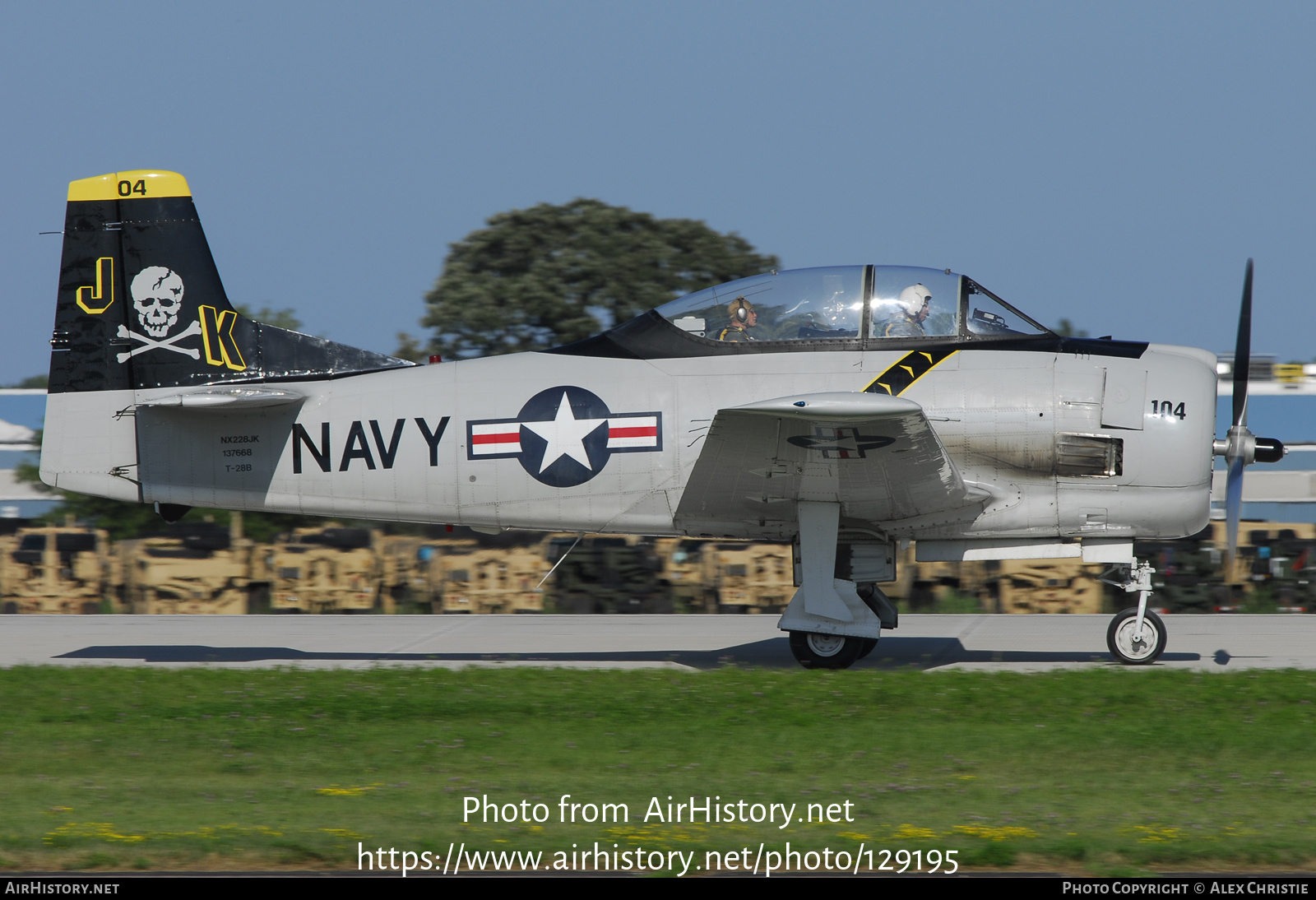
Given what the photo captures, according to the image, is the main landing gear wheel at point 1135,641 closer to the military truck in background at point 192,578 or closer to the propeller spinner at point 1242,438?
the propeller spinner at point 1242,438

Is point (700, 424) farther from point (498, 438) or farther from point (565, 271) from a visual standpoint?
point (565, 271)

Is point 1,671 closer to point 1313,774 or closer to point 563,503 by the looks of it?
point 563,503

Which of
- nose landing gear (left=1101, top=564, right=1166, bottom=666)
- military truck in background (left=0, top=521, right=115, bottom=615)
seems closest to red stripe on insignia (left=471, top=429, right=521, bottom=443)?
nose landing gear (left=1101, top=564, right=1166, bottom=666)

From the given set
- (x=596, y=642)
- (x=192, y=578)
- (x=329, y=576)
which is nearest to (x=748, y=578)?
(x=596, y=642)

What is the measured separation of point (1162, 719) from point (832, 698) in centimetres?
220

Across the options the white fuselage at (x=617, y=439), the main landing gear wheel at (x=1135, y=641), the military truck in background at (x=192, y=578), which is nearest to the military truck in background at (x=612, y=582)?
the military truck in background at (x=192, y=578)

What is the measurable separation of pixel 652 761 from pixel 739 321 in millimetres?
4124

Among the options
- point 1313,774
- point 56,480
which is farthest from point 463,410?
point 1313,774

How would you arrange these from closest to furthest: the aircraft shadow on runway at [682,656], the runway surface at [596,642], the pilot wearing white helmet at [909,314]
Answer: the pilot wearing white helmet at [909,314]
the aircraft shadow on runway at [682,656]
the runway surface at [596,642]

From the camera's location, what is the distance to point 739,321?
32.7 feet

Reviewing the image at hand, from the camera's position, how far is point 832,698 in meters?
8.67

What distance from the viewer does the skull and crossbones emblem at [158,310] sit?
1066 cm

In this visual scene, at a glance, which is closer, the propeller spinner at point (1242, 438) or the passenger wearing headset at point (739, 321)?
the propeller spinner at point (1242, 438)

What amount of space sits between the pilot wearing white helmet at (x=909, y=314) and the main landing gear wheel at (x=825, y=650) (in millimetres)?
2548
